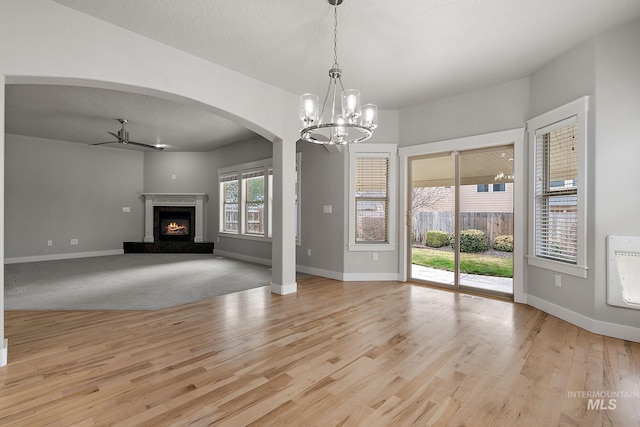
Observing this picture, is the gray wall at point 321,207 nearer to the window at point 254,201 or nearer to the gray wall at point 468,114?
the gray wall at point 468,114

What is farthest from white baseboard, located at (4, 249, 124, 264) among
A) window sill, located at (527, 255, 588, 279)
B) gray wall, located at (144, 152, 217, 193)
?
window sill, located at (527, 255, 588, 279)

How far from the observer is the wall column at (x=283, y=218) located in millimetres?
4496

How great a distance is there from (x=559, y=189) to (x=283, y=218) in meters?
3.43

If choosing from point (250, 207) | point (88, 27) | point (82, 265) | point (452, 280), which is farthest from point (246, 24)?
point (82, 265)

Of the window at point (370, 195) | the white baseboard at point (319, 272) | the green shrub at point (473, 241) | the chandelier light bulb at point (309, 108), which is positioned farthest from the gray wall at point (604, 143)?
the white baseboard at point (319, 272)

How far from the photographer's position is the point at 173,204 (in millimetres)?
9039

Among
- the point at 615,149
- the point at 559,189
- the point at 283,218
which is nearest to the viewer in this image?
the point at 615,149

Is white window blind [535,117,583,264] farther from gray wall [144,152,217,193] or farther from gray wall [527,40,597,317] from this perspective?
gray wall [144,152,217,193]

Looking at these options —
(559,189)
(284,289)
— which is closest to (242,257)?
(284,289)

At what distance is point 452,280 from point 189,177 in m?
7.50

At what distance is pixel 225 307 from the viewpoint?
3900mm

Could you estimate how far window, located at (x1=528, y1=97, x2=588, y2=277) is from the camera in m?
3.31

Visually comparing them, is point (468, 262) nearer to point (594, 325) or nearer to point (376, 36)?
point (594, 325)

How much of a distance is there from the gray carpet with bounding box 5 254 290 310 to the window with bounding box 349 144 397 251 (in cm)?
180
